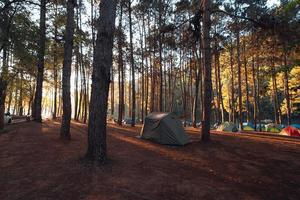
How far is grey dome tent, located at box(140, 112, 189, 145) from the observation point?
32.7ft

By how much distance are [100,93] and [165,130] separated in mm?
4897

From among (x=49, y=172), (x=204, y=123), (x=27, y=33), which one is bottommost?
(x=49, y=172)

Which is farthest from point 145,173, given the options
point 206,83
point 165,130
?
point 206,83

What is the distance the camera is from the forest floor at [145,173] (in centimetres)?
455

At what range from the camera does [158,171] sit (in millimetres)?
5980

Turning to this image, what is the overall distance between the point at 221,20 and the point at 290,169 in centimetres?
1824

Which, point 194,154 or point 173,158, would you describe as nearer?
point 173,158

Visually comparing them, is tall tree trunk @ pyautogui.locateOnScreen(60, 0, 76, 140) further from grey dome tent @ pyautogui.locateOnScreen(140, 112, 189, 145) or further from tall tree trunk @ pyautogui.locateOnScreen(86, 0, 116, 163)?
grey dome tent @ pyautogui.locateOnScreen(140, 112, 189, 145)

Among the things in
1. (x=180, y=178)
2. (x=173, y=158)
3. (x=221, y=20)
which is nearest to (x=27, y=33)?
(x=173, y=158)

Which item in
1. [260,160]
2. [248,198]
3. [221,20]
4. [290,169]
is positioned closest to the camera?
[248,198]

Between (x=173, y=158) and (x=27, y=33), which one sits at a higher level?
(x=27, y=33)

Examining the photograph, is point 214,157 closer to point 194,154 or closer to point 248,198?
Answer: point 194,154

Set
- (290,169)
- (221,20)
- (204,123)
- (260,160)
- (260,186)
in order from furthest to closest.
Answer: (221,20) → (204,123) → (260,160) → (290,169) → (260,186)

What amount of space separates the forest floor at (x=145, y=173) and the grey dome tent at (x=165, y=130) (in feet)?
5.24
